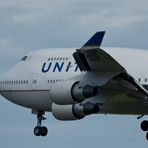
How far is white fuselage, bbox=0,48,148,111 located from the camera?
53.1 m

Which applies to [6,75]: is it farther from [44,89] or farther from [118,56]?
[118,56]

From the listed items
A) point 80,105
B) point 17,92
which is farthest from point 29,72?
point 80,105

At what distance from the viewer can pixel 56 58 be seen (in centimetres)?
5638

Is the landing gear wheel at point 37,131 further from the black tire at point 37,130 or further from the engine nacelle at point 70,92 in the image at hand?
the engine nacelle at point 70,92

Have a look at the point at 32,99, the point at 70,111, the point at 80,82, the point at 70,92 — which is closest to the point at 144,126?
the point at 70,111

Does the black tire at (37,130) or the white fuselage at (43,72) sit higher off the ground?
the white fuselage at (43,72)

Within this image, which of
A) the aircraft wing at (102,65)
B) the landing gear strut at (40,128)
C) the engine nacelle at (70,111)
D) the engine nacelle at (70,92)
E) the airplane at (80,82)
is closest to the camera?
the aircraft wing at (102,65)

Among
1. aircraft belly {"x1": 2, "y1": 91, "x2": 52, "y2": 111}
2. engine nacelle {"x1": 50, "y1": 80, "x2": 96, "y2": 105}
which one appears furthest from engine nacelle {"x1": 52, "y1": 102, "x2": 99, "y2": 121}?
aircraft belly {"x1": 2, "y1": 91, "x2": 52, "y2": 111}

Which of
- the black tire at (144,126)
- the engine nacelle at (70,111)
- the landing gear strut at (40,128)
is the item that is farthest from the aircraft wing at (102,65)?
the landing gear strut at (40,128)

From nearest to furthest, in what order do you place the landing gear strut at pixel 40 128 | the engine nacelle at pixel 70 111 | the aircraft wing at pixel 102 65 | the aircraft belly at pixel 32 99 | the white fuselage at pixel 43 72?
the aircraft wing at pixel 102 65 < the engine nacelle at pixel 70 111 < the white fuselage at pixel 43 72 < the aircraft belly at pixel 32 99 < the landing gear strut at pixel 40 128

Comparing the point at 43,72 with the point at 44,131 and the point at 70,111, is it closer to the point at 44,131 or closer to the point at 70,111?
the point at 44,131

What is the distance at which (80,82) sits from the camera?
50.6 meters

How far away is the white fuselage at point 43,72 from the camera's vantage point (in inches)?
2092

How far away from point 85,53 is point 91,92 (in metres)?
2.00
